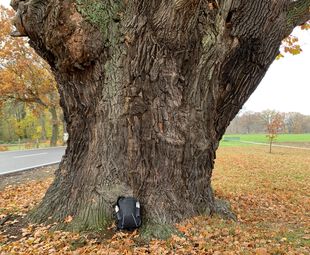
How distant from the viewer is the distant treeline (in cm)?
7493

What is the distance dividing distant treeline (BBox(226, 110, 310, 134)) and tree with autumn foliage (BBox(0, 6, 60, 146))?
51.6 m

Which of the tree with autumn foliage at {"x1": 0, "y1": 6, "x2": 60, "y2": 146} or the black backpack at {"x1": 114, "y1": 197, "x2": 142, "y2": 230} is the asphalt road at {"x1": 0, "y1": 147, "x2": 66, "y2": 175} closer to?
the tree with autumn foliage at {"x1": 0, "y1": 6, "x2": 60, "y2": 146}

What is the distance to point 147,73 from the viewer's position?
4.78 metres

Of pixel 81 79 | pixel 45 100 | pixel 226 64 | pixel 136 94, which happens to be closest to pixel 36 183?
pixel 81 79

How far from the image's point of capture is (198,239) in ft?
14.3

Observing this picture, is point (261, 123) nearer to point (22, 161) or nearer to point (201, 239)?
point (22, 161)

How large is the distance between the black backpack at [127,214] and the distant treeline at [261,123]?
6522cm

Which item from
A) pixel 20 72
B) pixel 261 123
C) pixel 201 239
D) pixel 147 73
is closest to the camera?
pixel 201 239

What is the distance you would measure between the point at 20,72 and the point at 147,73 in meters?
21.8

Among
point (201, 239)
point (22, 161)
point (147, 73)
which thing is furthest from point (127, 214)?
point (22, 161)

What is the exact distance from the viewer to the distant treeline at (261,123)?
74.9 m

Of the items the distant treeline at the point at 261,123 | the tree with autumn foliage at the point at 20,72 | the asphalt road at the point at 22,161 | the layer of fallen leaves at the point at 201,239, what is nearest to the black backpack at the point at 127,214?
the layer of fallen leaves at the point at 201,239

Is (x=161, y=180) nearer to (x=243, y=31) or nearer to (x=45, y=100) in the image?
(x=243, y=31)

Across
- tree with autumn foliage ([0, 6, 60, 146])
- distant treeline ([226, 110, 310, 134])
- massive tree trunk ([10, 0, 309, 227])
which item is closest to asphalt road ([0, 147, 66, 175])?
tree with autumn foliage ([0, 6, 60, 146])
